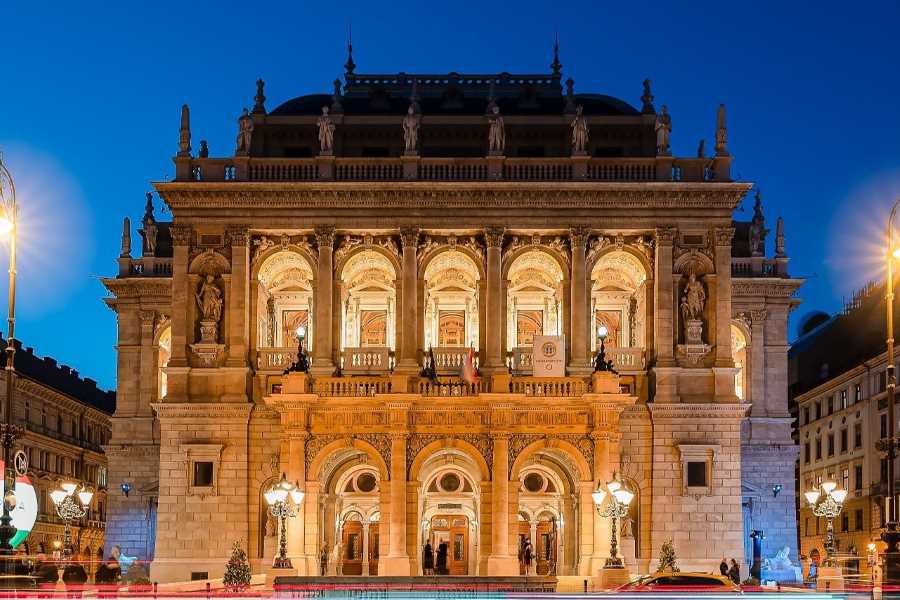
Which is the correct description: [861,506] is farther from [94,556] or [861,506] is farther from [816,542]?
[94,556]

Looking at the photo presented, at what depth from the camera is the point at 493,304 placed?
62188 mm

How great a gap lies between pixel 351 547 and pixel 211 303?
518 inches

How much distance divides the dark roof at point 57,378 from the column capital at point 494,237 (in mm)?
42444

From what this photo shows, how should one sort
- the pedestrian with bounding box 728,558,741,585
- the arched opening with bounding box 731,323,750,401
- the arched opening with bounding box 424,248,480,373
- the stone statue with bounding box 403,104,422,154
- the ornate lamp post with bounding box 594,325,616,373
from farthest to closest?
the arched opening with bounding box 731,323,750,401 → the arched opening with bounding box 424,248,480,373 → the stone statue with bounding box 403,104,422,154 → the ornate lamp post with bounding box 594,325,616,373 → the pedestrian with bounding box 728,558,741,585

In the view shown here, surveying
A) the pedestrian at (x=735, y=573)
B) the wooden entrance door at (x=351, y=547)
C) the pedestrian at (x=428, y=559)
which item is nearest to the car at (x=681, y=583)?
the pedestrian at (x=735, y=573)

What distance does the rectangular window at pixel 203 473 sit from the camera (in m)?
61.6

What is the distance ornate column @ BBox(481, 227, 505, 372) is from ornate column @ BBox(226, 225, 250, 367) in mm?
10731

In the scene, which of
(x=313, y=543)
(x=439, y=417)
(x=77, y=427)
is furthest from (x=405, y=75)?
(x=77, y=427)

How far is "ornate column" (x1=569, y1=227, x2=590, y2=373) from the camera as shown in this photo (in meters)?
62.1

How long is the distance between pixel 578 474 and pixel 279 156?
2126 cm

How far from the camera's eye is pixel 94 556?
4355 inches

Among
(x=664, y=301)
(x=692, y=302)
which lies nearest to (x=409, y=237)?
(x=664, y=301)

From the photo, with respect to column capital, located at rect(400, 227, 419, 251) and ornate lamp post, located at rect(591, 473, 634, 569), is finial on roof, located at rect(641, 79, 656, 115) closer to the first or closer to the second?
column capital, located at rect(400, 227, 419, 251)

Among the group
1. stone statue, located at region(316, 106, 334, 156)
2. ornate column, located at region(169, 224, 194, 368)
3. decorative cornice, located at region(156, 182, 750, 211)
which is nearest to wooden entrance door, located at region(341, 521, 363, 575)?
ornate column, located at region(169, 224, 194, 368)
